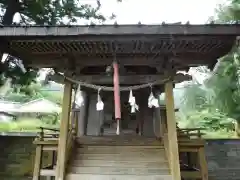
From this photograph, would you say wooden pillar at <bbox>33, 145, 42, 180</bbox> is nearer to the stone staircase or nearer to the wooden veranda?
the wooden veranda

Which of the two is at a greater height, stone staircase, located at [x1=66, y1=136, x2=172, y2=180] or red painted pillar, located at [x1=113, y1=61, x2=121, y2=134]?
red painted pillar, located at [x1=113, y1=61, x2=121, y2=134]

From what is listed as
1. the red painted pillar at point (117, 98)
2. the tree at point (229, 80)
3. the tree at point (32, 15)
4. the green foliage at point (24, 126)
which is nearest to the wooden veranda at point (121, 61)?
the red painted pillar at point (117, 98)

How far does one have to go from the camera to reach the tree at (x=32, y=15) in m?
8.47

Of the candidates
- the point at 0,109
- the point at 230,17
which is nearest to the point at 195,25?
the point at 230,17

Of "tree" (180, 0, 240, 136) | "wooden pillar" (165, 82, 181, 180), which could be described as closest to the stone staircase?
"wooden pillar" (165, 82, 181, 180)

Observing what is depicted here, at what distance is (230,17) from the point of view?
11.3m

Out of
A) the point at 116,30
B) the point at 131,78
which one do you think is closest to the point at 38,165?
the point at 131,78

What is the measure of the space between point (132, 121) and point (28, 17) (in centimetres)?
562

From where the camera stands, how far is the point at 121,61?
5938mm

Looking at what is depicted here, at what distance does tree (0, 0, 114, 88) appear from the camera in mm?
8469

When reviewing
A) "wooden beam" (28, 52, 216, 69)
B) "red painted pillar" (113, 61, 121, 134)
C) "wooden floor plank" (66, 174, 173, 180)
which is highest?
"wooden beam" (28, 52, 216, 69)

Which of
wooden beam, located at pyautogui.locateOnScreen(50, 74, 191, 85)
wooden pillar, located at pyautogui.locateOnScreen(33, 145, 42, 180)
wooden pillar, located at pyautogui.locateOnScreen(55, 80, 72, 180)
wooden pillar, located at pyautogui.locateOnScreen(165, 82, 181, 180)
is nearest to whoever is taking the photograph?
wooden pillar, located at pyautogui.locateOnScreen(165, 82, 181, 180)

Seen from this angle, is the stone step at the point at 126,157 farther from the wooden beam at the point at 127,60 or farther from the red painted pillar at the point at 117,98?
the wooden beam at the point at 127,60

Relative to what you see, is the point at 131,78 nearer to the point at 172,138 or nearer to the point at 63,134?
the point at 172,138
